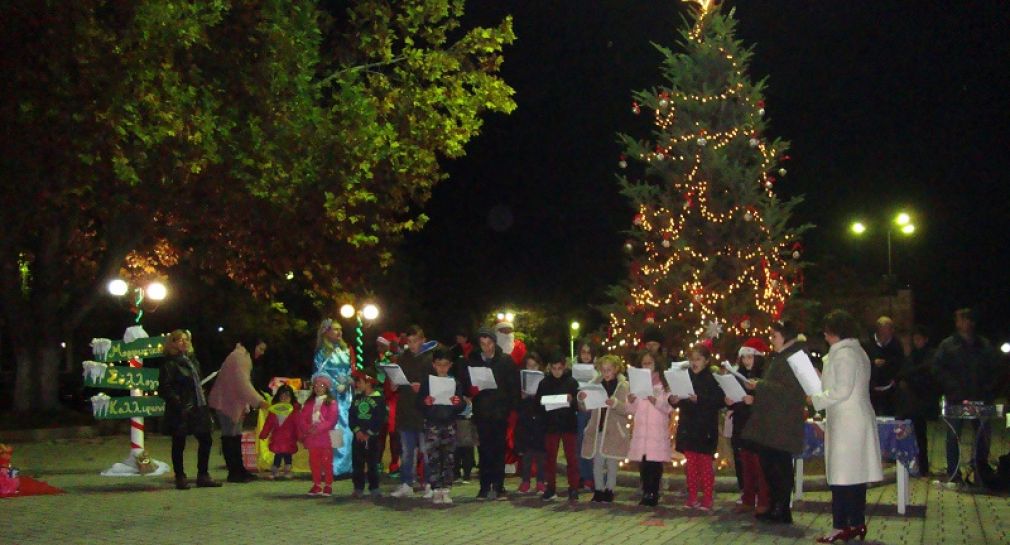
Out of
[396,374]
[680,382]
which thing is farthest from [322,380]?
[680,382]

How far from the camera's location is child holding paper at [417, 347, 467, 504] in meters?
14.0

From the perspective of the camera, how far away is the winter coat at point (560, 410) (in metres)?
14.6

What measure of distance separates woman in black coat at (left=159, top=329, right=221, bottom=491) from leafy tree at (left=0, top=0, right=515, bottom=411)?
23.7 feet

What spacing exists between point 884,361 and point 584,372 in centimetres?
443

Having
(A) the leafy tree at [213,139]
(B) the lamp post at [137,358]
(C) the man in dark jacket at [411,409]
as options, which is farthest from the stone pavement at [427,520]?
(A) the leafy tree at [213,139]

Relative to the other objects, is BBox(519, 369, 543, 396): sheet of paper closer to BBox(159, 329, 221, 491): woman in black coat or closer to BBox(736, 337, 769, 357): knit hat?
BBox(736, 337, 769, 357): knit hat

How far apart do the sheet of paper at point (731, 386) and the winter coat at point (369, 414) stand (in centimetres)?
406

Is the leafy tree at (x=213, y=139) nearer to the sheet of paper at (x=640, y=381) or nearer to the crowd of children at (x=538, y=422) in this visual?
the crowd of children at (x=538, y=422)

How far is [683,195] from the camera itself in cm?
2103

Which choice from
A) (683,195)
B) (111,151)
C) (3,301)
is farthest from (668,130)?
(3,301)

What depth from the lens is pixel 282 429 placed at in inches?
679

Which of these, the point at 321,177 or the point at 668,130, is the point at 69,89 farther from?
the point at 668,130

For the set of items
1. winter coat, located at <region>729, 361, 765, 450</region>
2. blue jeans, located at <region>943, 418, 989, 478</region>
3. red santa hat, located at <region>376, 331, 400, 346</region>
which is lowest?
blue jeans, located at <region>943, 418, 989, 478</region>

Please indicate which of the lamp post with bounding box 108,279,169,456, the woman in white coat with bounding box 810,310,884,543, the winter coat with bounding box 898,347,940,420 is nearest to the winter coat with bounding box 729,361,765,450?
the woman in white coat with bounding box 810,310,884,543
